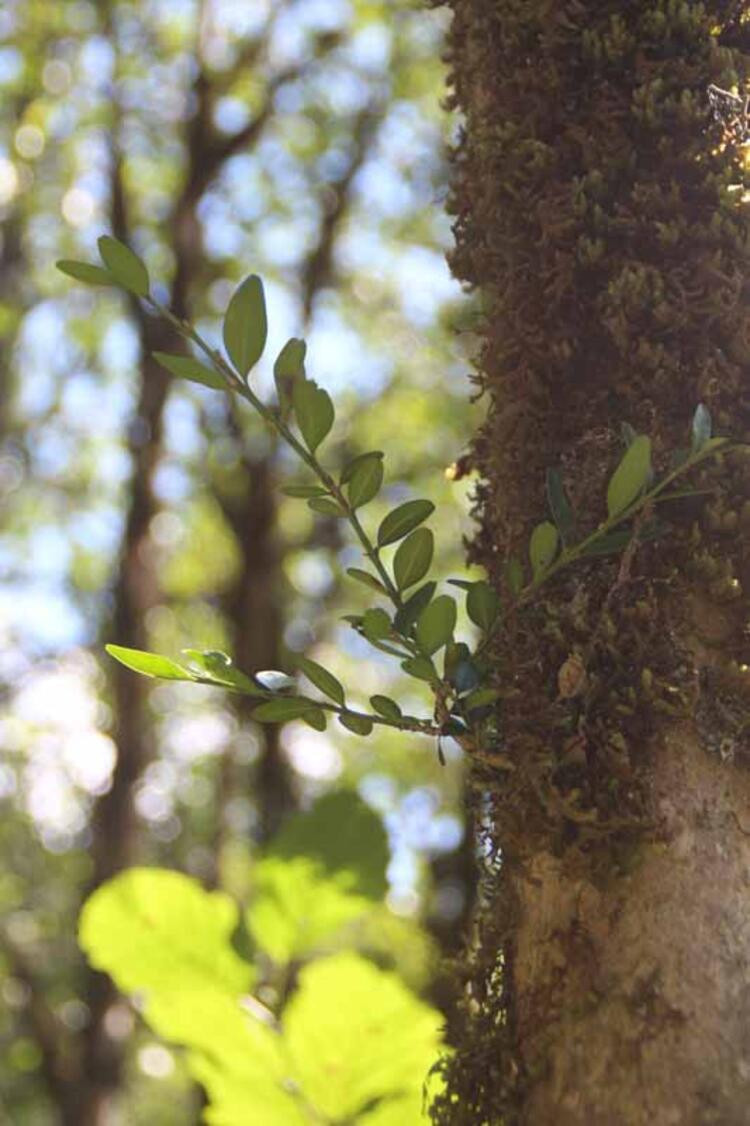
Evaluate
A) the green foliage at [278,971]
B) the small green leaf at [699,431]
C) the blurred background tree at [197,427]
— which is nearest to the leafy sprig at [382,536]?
the small green leaf at [699,431]

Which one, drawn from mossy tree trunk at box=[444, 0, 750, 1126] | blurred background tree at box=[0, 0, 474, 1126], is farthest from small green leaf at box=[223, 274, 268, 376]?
blurred background tree at box=[0, 0, 474, 1126]

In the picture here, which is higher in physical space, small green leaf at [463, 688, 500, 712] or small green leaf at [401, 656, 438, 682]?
small green leaf at [401, 656, 438, 682]

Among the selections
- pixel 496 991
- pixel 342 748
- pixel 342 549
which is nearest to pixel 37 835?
pixel 342 748

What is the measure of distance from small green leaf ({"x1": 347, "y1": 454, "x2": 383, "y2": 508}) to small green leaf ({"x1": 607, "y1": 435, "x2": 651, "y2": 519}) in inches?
7.4

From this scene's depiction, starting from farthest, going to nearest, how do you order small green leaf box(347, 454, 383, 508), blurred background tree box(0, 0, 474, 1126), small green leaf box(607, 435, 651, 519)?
blurred background tree box(0, 0, 474, 1126) < small green leaf box(347, 454, 383, 508) < small green leaf box(607, 435, 651, 519)

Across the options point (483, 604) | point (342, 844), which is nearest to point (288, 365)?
point (483, 604)

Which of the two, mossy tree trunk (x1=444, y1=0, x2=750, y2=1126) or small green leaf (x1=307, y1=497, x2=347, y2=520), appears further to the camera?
small green leaf (x1=307, y1=497, x2=347, y2=520)

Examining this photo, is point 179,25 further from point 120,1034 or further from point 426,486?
point 120,1034

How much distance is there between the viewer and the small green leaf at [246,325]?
3.02ft

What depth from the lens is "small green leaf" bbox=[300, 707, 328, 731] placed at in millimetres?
1016

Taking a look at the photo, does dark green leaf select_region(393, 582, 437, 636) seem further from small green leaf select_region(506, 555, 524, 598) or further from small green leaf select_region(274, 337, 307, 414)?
small green leaf select_region(274, 337, 307, 414)

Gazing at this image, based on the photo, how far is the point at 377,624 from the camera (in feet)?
3.18

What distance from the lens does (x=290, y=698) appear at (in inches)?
39.5

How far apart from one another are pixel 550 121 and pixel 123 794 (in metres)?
8.04
